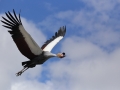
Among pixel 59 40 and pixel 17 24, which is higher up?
pixel 59 40

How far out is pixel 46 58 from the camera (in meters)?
26.4

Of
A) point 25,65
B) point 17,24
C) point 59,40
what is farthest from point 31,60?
point 59,40

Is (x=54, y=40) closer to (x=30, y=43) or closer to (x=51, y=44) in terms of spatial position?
(x=51, y=44)

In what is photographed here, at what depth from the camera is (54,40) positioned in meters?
30.1

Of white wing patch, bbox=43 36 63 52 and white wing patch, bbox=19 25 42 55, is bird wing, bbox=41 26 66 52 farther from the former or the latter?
white wing patch, bbox=19 25 42 55

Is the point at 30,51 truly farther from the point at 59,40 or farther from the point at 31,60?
the point at 59,40

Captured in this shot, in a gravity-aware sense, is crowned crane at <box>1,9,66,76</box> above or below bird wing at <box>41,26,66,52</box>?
below

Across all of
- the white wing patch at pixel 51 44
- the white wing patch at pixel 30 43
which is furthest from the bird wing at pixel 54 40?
the white wing patch at pixel 30 43

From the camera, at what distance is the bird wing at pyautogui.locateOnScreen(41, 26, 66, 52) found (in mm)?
28559

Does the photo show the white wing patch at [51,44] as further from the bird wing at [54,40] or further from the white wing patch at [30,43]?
the white wing patch at [30,43]

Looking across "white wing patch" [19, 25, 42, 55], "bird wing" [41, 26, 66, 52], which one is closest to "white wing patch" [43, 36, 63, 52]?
"bird wing" [41, 26, 66, 52]

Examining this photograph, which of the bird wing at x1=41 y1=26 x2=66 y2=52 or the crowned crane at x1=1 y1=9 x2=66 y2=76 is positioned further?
the bird wing at x1=41 y1=26 x2=66 y2=52

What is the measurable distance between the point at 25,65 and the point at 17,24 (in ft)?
7.60

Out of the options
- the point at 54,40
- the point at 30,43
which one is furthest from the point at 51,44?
the point at 30,43
